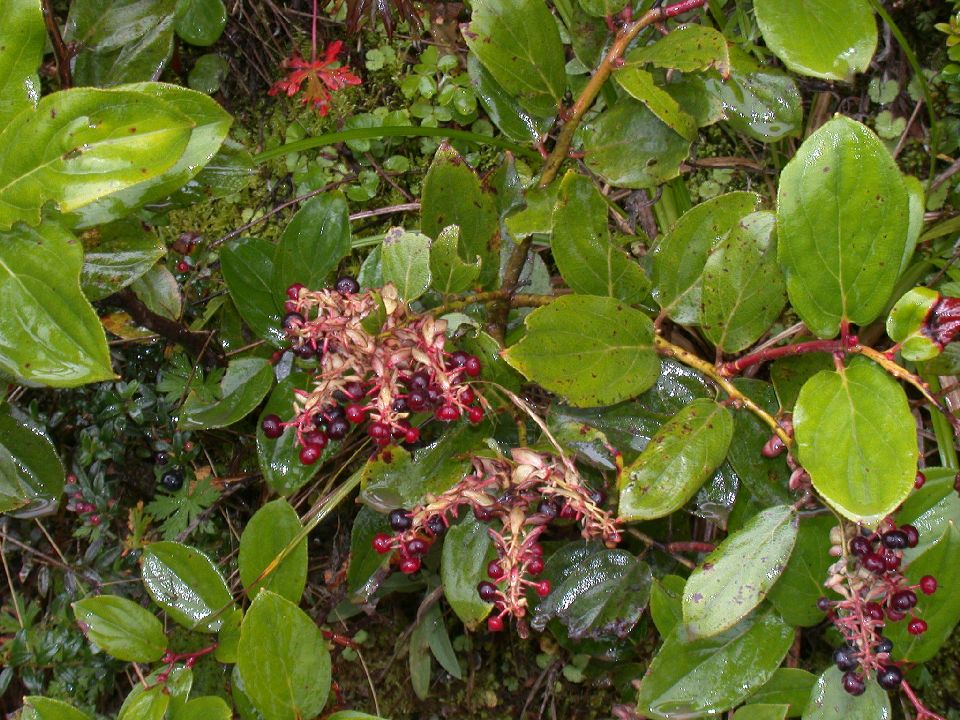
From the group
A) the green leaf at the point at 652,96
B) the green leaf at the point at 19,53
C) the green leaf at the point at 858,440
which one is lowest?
the green leaf at the point at 858,440

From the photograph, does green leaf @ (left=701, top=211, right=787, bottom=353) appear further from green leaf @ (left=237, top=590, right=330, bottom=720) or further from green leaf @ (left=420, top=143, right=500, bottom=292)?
green leaf @ (left=237, top=590, right=330, bottom=720)

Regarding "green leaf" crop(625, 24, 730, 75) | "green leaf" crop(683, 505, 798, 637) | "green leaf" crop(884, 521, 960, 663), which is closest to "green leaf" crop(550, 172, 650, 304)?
"green leaf" crop(625, 24, 730, 75)

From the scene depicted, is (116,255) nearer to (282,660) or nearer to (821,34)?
(282,660)

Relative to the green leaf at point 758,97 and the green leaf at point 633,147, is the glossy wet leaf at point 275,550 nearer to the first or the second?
the green leaf at point 633,147

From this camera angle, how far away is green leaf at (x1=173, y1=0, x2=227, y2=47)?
2484mm

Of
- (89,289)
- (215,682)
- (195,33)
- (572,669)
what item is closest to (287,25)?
(195,33)

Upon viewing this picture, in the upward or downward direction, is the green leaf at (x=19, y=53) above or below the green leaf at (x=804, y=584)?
above

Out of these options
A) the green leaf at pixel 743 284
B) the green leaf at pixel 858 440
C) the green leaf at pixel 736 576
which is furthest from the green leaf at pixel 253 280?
the green leaf at pixel 858 440

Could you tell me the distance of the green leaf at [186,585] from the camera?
1966 mm

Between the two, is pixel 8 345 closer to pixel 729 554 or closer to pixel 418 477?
pixel 418 477

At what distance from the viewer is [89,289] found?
5.77 ft

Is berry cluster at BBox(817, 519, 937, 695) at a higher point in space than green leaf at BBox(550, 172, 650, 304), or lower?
lower

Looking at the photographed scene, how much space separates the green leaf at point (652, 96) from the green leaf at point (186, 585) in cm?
141

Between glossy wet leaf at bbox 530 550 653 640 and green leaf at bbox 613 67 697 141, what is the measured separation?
99 centimetres
